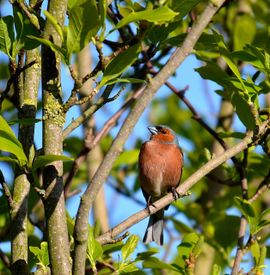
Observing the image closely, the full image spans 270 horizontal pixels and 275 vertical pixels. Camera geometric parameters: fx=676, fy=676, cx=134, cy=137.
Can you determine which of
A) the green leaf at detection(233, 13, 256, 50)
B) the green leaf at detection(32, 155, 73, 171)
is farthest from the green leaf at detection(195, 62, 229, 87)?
the green leaf at detection(233, 13, 256, 50)

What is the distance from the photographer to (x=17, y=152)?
3.03 metres

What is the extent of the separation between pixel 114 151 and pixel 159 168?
161 inches

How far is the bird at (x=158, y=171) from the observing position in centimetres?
670

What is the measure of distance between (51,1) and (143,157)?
3782 mm

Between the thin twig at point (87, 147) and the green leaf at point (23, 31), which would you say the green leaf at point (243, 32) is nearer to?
the thin twig at point (87, 147)

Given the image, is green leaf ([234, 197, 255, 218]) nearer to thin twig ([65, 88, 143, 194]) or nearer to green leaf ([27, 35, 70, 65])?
thin twig ([65, 88, 143, 194])

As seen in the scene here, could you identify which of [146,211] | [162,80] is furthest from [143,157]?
[162,80]

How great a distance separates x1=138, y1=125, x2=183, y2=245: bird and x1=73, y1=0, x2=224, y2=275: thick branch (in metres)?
3.49

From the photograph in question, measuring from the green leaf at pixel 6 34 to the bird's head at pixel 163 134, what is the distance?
3999mm

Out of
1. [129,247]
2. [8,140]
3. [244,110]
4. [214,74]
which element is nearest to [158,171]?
[214,74]

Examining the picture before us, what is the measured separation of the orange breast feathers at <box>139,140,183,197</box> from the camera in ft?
22.1

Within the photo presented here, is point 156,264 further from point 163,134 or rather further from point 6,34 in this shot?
point 163,134

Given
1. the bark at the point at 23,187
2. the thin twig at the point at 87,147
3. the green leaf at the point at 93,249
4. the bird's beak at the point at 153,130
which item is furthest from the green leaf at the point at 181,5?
the bird's beak at the point at 153,130

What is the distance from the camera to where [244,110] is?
406 cm
